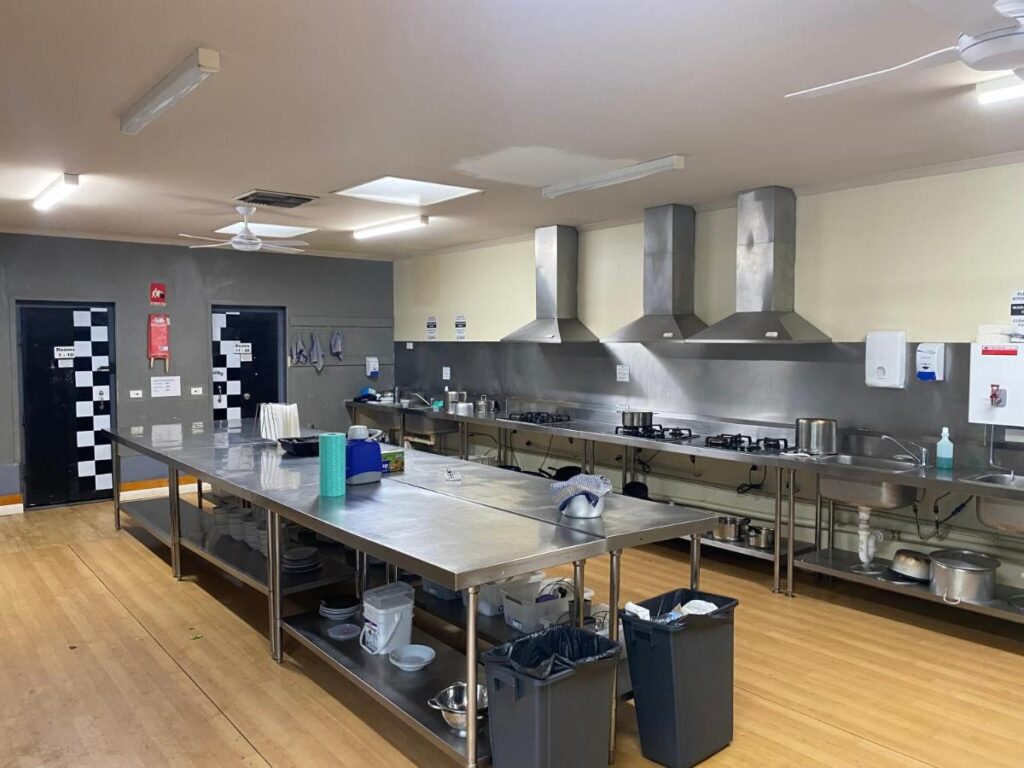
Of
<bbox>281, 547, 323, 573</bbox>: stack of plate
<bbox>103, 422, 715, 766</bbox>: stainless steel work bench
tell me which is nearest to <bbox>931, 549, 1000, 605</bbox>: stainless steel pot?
<bbox>103, 422, 715, 766</bbox>: stainless steel work bench

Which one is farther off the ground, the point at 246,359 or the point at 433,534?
the point at 246,359

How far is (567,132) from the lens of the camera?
364cm

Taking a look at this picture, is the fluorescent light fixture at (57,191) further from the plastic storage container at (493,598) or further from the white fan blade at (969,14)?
the white fan blade at (969,14)

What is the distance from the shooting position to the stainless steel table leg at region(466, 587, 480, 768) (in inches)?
94.5

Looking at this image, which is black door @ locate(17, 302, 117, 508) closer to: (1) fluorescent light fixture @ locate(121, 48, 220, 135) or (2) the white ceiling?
(2) the white ceiling

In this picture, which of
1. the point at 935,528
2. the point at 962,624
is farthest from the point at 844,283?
the point at 962,624

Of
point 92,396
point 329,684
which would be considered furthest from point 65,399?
point 329,684

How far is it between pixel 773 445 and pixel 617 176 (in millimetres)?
2075

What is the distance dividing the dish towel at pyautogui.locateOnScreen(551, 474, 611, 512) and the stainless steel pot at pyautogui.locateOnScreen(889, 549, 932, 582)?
2280 millimetres

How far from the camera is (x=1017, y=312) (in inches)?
162

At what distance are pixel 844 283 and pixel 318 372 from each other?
5667 millimetres

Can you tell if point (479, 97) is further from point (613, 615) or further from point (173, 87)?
point (613, 615)

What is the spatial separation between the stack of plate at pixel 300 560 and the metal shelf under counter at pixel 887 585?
9.55ft

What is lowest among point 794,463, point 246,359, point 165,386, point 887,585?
point 887,585
